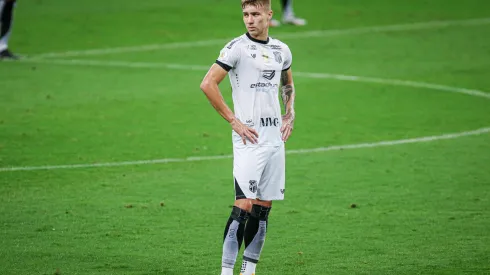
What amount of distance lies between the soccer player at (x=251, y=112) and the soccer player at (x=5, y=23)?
40.5 feet

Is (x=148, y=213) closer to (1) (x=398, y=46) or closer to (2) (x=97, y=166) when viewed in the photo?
(2) (x=97, y=166)

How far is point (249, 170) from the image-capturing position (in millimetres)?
7535

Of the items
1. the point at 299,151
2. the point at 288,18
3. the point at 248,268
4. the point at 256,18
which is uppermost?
the point at 288,18

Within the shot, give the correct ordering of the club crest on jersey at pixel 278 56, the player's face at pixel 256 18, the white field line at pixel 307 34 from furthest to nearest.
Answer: the white field line at pixel 307 34, the club crest on jersey at pixel 278 56, the player's face at pixel 256 18

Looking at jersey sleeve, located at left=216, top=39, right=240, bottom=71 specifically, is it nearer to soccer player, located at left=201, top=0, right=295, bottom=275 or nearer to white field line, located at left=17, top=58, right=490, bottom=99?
soccer player, located at left=201, top=0, right=295, bottom=275

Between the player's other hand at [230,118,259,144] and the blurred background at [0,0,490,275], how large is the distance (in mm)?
1338

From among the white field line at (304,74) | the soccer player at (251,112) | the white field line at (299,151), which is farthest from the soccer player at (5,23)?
the soccer player at (251,112)

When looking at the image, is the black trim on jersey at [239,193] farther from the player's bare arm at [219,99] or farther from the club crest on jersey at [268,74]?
the club crest on jersey at [268,74]

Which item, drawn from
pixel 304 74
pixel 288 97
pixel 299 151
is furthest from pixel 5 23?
pixel 288 97

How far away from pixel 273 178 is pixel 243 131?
1.51ft

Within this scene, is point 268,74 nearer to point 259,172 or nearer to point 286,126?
point 286,126

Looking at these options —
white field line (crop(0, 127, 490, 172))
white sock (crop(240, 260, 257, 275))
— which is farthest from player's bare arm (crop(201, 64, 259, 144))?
white field line (crop(0, 127, 490, 172))

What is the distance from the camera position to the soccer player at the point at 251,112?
24.6 feet

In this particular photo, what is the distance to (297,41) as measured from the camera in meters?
21.3
